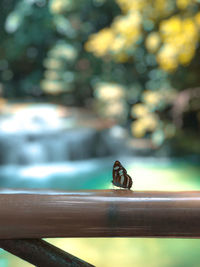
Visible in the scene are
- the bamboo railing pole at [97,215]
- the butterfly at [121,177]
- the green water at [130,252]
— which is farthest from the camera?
the green water at [130,252]

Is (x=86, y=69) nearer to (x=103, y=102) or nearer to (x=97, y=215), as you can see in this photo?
(x=103, y=102)

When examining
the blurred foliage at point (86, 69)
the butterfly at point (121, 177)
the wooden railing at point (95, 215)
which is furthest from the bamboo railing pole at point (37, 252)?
the blurred foliage at point (86, 69)

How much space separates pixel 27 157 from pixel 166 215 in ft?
22.3

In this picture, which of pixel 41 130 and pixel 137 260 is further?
pixel 41 130

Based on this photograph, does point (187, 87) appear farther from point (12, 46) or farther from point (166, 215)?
point (166, 215)

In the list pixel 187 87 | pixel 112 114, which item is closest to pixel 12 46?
pixel 112 114

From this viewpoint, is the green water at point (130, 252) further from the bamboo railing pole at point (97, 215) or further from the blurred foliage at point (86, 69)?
the blurred foliage at point (86, 69)

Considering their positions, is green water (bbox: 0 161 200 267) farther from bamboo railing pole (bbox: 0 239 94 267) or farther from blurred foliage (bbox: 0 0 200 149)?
blurred foliage (bbox: 0 0 200 149)

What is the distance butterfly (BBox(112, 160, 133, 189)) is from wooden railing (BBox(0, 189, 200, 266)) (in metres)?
0.16

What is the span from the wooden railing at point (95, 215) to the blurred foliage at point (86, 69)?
560cm

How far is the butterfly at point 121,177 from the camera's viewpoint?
0.91 metres

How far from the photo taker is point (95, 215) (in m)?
0.74

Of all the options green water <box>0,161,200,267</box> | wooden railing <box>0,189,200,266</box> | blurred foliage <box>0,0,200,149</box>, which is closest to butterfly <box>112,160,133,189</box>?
wooden railing <box>0,189,200,266</box>

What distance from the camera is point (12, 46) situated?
10164 mm
